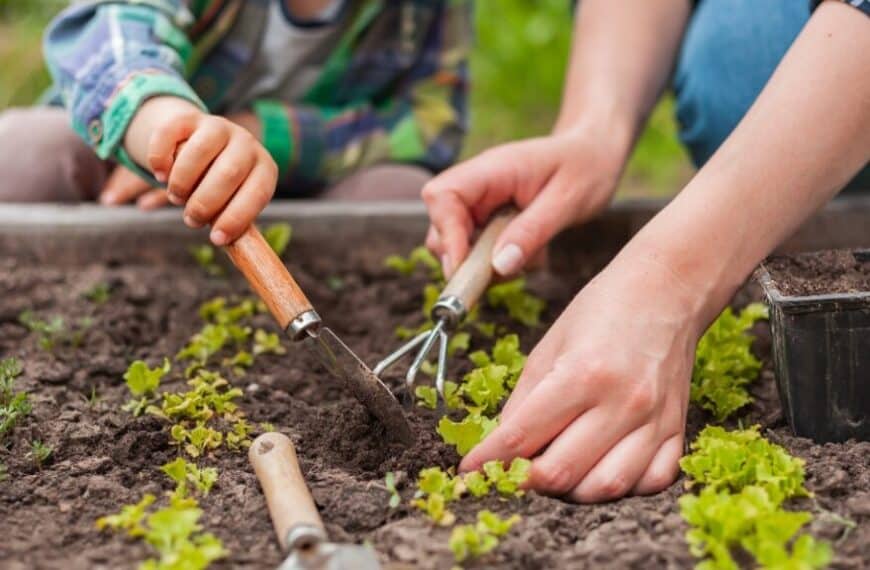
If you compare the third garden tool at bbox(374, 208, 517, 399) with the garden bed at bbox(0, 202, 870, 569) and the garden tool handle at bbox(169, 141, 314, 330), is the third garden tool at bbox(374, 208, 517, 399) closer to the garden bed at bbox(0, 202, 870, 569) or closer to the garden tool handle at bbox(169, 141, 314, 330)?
the garden bed at bbox(0, 202, 870, 569)

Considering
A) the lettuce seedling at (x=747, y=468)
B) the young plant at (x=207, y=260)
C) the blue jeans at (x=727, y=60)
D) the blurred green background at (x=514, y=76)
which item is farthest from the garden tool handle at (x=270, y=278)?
the blurred green background at (x=514, y=76)

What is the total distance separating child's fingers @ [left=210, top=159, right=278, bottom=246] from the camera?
1.81 meters

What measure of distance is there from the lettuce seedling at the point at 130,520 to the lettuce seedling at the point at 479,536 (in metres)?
0.41

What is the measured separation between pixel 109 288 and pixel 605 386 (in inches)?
52.8

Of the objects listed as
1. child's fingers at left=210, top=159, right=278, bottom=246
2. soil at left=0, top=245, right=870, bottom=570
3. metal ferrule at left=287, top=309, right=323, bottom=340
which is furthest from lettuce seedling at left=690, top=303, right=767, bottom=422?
child's fingers at left=210, top=159, right=278, bottom=246

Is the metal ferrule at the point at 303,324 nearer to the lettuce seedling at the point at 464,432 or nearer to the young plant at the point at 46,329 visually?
the lettuce seedling at the point at 464,432

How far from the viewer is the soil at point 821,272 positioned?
1.84 meters

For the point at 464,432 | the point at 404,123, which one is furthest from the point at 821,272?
the point at 404,123

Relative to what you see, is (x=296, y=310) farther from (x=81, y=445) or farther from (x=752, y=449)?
(x=752, y=449)

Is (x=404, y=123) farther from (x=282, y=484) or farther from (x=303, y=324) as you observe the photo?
(x=282, y=484)

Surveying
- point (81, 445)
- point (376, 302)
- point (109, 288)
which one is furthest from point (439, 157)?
point (81, 445)

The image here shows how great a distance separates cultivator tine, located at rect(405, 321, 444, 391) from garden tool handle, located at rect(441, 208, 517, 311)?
6 cm

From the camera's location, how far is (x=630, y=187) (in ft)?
13.5

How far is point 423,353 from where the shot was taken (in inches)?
75.8
